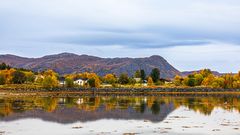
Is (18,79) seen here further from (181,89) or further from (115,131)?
(115,131)

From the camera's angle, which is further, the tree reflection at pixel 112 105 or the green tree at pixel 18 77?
the green tree at pixel 18 77

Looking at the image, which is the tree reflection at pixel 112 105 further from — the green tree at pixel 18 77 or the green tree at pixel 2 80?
the green tree at pixel 18 77

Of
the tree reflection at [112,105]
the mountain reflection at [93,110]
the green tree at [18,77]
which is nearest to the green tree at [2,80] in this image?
the green tree at [18,77]

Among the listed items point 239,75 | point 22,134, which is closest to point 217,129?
point 22,134

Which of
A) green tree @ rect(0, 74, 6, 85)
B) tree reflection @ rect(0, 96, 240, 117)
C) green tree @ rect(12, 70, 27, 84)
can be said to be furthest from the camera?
green tree @ rect(12, 70, 27, 84)

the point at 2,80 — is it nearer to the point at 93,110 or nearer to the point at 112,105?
the point at 112,105

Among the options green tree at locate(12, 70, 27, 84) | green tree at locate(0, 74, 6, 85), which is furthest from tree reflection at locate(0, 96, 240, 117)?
green tree at locate(12, 70, 27, 84)

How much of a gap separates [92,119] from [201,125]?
13.8m

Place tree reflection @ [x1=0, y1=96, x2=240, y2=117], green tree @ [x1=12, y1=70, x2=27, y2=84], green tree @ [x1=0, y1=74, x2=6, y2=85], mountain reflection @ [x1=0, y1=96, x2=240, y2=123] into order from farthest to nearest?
green tree @ [x1=12, y1=70, x2=27, y2=84] < green tree @ [x1=0, y1=74, x2=6, y2=85] < tree reflection @ [x1=0, y1=96, x2=240, y2=117] < mountain reflection @ [x1=0, y1=96, x2=240, y2=123]

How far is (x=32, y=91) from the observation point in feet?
520

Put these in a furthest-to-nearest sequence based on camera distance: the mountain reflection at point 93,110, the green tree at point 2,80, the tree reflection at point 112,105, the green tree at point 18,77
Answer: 1. the green tree at point 18,77
2. the green tree at point 2,80
3. the tree reflection at point 112,105
4. the mountain reflection at point 93,110

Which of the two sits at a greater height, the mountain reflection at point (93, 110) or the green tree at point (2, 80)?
the green tree at point (2, 80)

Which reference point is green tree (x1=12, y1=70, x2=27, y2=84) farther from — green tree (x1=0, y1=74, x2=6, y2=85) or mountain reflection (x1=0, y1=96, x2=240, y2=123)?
mountain reflection (x1=0, y1=96, x2=240, y2=123)

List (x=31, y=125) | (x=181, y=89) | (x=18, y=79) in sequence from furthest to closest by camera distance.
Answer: (x=18, y=79)
(x=181, y=89)
(x=31, y=125)
